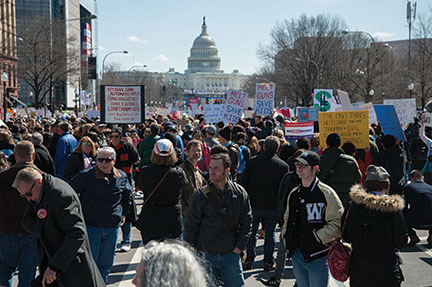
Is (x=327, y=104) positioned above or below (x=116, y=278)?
above

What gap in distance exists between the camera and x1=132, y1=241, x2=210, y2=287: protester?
2.38 meters

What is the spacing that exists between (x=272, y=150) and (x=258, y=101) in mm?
12968

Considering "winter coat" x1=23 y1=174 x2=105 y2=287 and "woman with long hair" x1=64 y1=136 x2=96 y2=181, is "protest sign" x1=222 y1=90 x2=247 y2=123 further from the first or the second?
"winter coat" x1=23 y1=174 x2=105 y2=287

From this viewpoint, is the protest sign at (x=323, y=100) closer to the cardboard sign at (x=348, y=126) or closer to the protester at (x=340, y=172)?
the cardboard sign at (x=348, y=126)

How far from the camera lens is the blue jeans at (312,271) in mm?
4891

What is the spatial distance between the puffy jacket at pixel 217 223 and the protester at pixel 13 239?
1.75 m

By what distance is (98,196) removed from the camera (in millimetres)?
5734

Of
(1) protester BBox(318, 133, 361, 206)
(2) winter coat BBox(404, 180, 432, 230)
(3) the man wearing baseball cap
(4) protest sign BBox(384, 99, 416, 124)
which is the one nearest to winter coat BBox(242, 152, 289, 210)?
(1) protester BBox(318, 133, 361, 206)

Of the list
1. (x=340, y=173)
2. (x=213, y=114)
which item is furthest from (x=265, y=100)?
(x=340, y=173)

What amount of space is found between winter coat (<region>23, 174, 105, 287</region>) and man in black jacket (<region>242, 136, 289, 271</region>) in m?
3.26

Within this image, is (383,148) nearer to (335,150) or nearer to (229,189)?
(335,150)

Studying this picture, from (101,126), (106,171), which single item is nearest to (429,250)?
(106,171)

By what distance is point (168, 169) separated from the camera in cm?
596

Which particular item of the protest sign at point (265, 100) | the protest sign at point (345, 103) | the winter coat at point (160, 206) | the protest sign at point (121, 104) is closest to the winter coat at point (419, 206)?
the winter coat at point (160, 206)
